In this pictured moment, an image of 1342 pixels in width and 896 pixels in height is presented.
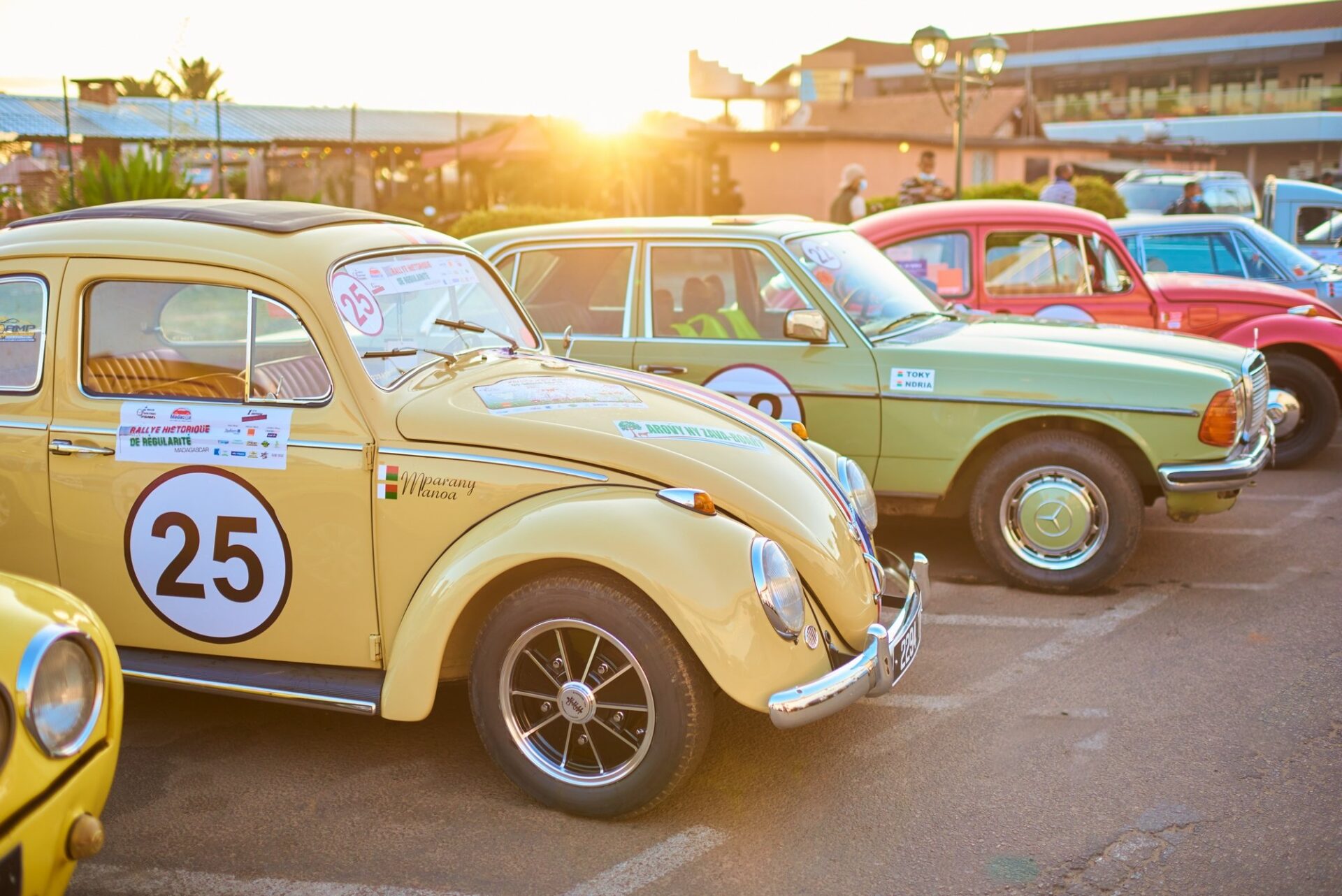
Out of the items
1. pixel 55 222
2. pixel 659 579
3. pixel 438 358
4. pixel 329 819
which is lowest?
pixel 329 819


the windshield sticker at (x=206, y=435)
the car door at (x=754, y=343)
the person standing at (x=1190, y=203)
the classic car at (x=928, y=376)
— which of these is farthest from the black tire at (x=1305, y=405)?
the windshield sticker at (x=206, y=435)

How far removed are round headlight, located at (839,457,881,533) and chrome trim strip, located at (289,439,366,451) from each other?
1810 mm

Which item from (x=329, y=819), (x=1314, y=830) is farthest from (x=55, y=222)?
(x=1314, y=830)

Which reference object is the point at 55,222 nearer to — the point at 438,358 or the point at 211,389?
the point at 211,389

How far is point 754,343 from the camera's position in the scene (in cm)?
616

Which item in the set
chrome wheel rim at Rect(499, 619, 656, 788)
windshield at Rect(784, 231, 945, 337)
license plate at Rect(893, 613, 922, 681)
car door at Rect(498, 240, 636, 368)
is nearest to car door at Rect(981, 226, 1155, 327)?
windshield at Rect(784, 231, 945, 337)

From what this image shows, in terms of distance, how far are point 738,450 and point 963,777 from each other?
51.3 inches

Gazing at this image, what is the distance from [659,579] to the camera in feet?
11.0

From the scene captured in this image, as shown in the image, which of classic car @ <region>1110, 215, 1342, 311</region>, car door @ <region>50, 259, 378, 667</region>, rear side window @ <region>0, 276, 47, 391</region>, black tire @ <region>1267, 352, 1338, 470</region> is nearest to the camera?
car door @ <region>50, 259, 378, 667</region>

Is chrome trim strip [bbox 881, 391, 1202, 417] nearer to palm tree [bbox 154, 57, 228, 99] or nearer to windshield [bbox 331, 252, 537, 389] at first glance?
windshield [bbox 331, 252, 537, 389]

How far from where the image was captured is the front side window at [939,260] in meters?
7.84

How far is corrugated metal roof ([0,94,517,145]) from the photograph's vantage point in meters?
18.0

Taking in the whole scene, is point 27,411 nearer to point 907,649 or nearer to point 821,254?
point 907,649

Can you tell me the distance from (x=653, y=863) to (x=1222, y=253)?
8.42 metres
